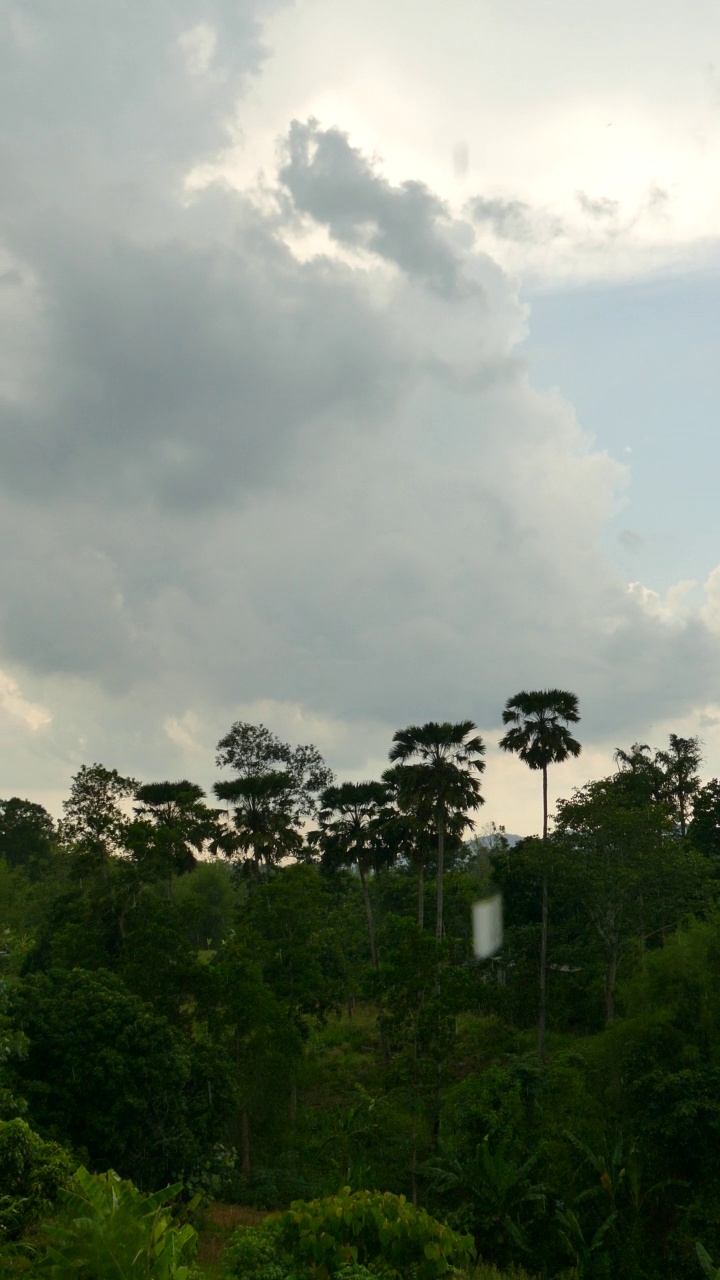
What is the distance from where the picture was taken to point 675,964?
102 ft

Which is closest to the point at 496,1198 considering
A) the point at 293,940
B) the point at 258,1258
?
the point at 293,940

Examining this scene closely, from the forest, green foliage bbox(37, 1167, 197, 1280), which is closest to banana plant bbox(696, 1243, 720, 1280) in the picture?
the forest

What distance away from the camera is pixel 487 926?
201 feet

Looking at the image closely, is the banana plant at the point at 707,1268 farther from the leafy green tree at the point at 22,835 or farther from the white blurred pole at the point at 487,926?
the leafy green tree at the point at 22,835

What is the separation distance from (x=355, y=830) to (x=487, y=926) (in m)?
14.4

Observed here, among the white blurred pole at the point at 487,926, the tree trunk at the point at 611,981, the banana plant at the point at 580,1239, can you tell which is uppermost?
the white blurred pole at the point at 487,926

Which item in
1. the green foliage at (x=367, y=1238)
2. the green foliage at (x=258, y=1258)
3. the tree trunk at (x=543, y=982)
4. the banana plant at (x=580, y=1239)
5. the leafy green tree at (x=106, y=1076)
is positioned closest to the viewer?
the green foliage at (x=258, y=1258)

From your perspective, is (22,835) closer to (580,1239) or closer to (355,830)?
(355,830)

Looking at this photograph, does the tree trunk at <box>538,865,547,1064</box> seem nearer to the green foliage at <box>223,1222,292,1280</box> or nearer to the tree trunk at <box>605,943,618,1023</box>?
the tree trunk at <box>605,943,618,1023</box>

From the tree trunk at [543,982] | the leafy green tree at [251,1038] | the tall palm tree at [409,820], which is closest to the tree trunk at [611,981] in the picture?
the tree trunk at [543,982]

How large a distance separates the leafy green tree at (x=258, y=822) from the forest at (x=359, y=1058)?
0.17 metres

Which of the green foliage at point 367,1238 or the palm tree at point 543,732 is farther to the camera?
the palm tree at point 543,732

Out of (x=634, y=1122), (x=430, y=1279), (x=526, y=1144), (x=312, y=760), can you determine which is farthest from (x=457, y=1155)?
(x=312, y=760)

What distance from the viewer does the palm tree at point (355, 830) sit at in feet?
170
